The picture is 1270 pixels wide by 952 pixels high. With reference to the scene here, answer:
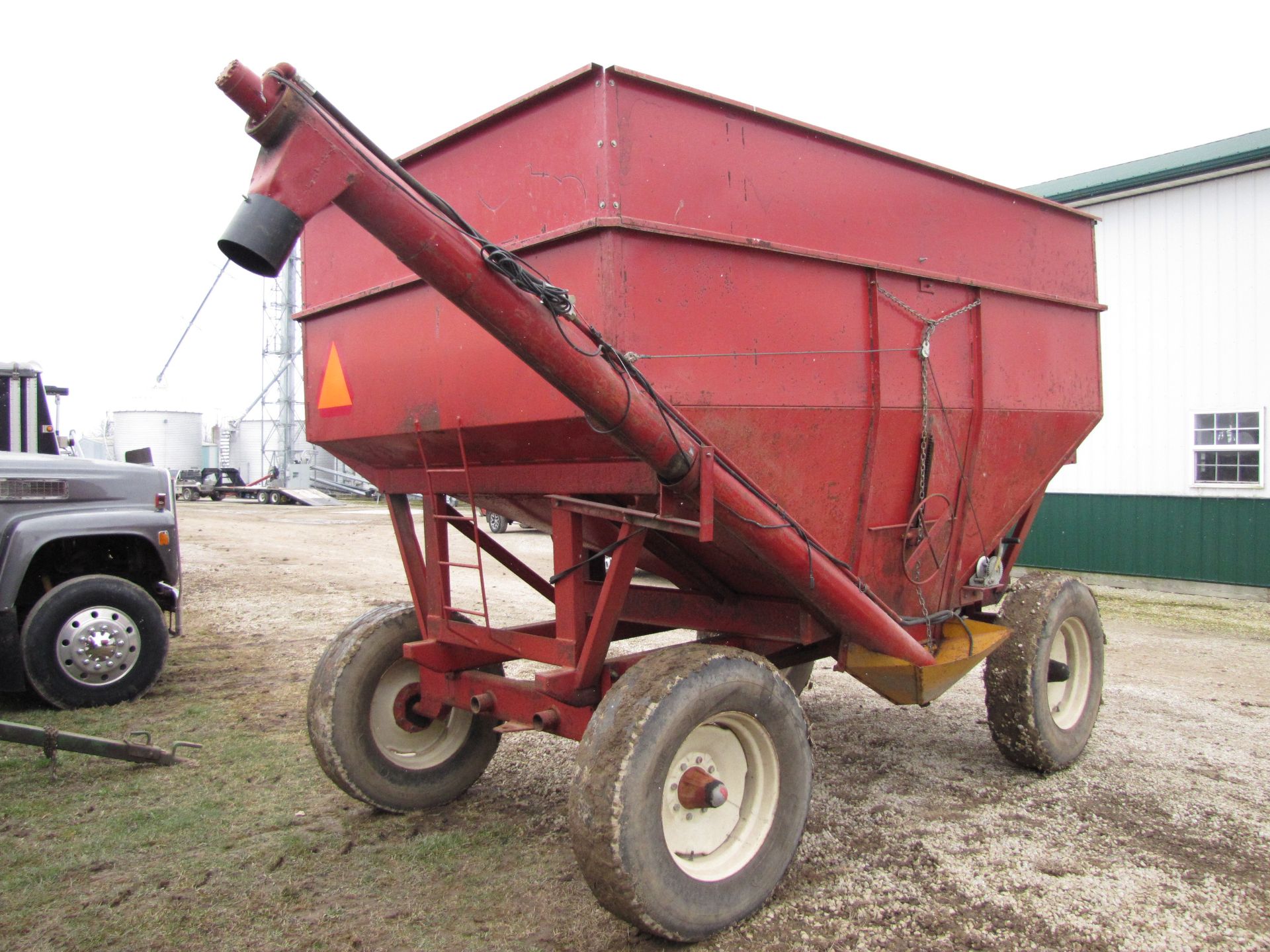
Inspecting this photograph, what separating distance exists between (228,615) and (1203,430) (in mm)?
11339

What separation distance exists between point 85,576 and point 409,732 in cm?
317

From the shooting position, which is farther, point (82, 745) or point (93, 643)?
point (93, 643)

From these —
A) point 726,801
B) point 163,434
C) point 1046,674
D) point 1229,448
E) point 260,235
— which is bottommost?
point 726,801

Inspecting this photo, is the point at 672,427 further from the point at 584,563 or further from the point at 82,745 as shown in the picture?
the point at 82,745

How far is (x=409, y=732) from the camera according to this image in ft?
14.3

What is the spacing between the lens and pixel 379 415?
4090 mm

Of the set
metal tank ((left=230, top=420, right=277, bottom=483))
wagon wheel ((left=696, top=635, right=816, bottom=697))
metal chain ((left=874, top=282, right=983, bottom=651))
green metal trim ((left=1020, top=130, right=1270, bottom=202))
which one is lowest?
wagon wheel ((left=696, top=635, right=816, bottom=697))

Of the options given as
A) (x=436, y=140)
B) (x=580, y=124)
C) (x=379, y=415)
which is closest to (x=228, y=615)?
(x=379, y=415)

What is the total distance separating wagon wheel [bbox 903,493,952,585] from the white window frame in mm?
8575

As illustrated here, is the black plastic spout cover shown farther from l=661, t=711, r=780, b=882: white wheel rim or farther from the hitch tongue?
the hitch tongue

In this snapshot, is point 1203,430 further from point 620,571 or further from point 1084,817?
point 620,571

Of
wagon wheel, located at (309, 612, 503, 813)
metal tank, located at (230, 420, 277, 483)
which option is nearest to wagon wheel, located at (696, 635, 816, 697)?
wagon wheel, located at (309, 612, 503, 813)

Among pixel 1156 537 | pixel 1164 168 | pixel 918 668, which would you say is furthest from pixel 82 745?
pixel 1164 168

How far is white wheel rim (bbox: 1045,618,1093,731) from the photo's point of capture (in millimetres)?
5156
